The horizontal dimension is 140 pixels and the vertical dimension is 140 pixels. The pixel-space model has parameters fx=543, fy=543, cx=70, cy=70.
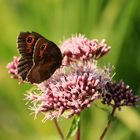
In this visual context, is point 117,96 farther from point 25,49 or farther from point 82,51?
point 25,49

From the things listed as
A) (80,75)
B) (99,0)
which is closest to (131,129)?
(99,0)

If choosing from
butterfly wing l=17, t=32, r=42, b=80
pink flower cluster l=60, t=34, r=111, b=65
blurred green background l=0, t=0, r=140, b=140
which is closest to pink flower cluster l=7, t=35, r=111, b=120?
pink flower cluster l=60, t=34, r=111, b=65

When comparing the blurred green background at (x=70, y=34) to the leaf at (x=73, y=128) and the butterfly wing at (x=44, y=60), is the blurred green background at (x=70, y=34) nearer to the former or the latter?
the butterfly wing at (x=44, y=60)

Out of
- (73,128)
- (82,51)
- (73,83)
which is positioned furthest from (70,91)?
(82,51)

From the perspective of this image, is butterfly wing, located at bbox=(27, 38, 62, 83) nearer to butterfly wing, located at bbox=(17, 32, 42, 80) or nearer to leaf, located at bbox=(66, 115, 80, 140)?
butterfly wing, located at bbox=(17, 32, 42, 80)

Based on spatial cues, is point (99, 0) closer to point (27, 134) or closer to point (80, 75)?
point (27, 134)
